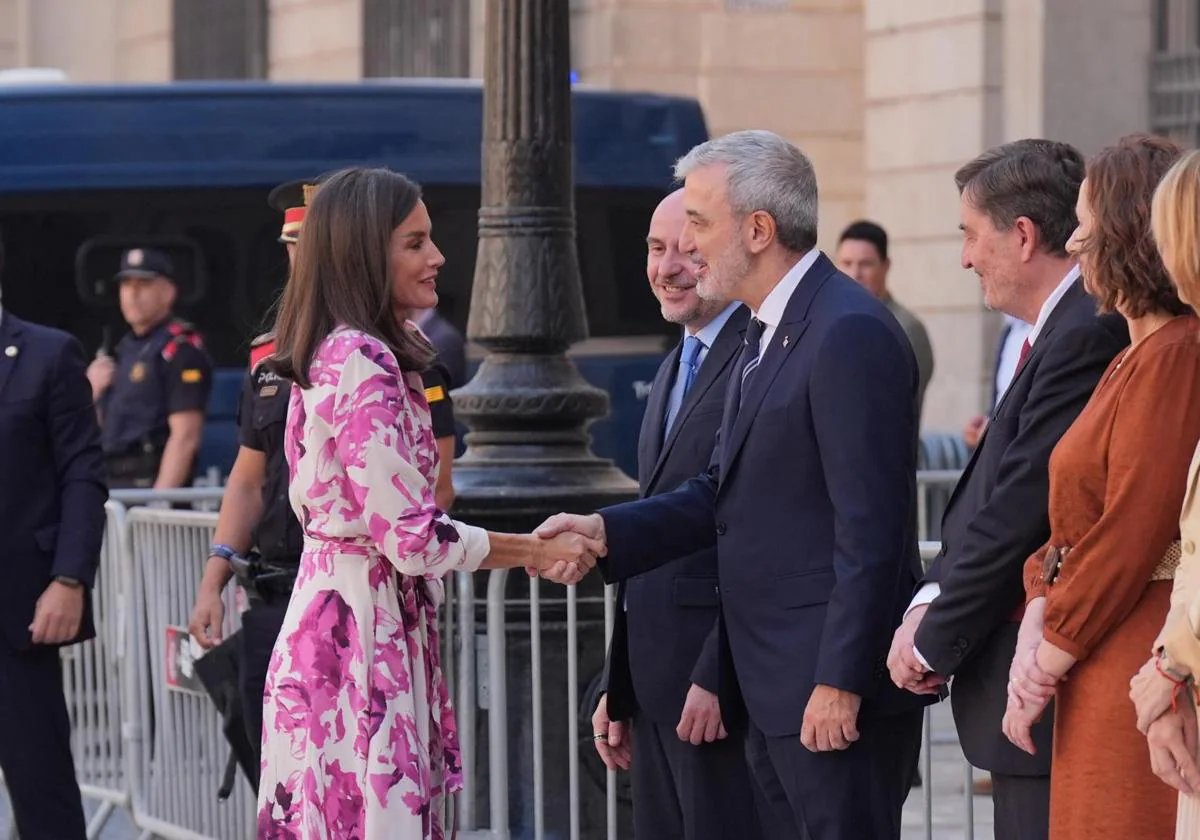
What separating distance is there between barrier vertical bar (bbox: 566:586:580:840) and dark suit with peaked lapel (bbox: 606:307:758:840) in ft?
3.40

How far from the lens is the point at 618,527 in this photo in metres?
4.96

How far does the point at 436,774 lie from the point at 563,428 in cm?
230

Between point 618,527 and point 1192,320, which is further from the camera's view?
point 618,527

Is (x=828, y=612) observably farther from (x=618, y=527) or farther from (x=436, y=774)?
(x=436, y=774)

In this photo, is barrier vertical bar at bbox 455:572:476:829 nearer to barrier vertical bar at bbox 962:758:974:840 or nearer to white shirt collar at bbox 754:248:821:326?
barrier vertical bar at bbox 962:758:974:840

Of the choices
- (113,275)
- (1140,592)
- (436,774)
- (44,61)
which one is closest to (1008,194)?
(1140,592)

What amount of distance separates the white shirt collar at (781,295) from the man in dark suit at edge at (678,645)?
12.7 inches

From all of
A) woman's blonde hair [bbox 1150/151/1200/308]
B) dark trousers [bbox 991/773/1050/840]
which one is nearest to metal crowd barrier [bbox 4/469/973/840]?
dark trousers [bbox 991/773/1050/840]

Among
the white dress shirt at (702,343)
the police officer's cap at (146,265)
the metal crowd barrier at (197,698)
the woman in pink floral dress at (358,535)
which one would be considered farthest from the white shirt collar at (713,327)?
the police officer's cap at (146,265)

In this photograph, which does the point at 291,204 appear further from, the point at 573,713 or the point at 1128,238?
the point at 1128,238

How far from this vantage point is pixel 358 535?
4746 mm

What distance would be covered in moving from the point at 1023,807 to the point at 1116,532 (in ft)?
2.03

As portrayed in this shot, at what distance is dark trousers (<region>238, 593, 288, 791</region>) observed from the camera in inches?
241

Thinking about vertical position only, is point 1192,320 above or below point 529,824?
above
